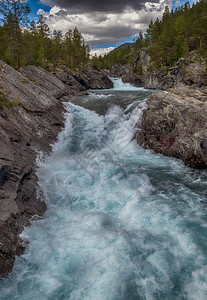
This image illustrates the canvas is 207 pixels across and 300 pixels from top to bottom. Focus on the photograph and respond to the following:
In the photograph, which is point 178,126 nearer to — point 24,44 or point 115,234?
point 115,234

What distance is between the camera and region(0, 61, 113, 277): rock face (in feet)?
25.6

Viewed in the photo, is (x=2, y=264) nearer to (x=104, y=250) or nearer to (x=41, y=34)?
(x=104, y=250)

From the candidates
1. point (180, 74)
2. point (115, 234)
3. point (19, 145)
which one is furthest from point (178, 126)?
point (180, 74)

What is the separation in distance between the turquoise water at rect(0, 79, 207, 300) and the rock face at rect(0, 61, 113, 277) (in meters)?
0.67

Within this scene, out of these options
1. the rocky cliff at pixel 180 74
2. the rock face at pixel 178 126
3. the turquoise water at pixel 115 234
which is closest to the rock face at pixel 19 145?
the turquoise water at pixel 115 234

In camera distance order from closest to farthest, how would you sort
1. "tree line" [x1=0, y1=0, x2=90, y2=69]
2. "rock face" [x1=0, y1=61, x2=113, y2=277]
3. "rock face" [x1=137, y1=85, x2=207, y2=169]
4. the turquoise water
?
the turquoise water < "rock face" [x1=0, y1=61, x2=113, y2=277] < "rock face" [x1=137, y1=85, x2=207, y2=169] < "tree line" [x1=0, y1=0, x2=90, y2=69]

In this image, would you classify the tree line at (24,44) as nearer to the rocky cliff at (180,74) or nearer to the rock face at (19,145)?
the rock face at (19,145)

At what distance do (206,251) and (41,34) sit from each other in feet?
214

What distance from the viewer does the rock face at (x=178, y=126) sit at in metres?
13.8

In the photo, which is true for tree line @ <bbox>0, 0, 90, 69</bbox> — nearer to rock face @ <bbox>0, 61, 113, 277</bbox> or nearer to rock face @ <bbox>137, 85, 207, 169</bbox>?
rock face @ <bbox>0, 61, 113, 277</bbox>

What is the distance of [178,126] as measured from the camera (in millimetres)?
15766

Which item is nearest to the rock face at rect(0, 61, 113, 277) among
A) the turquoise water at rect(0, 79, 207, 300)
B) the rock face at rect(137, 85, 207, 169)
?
the turquoise water at rect(0, 79, 207, 300)

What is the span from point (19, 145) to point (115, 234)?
924cm

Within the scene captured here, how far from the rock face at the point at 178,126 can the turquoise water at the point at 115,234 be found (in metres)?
1.06
